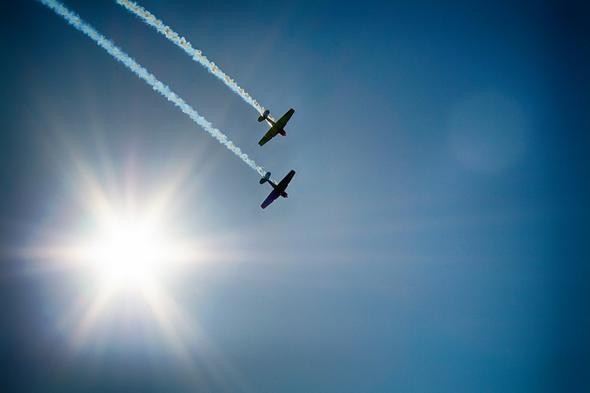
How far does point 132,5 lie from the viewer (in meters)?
23.3

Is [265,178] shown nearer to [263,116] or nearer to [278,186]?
[278,186]

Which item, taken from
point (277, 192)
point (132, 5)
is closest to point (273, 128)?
point (277, 192)

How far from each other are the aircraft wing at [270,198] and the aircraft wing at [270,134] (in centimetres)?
494

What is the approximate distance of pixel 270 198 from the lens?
1361 inches

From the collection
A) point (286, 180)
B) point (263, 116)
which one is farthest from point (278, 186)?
point (263, 116)

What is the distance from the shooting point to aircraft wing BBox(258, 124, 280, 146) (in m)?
32.0

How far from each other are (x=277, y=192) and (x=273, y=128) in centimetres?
618

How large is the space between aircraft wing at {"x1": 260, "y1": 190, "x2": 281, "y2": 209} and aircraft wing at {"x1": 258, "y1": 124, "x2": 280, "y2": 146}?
494cm

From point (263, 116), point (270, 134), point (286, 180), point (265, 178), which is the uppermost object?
point (263, 116)

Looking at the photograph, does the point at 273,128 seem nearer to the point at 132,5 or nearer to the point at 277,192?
the point at 277,192

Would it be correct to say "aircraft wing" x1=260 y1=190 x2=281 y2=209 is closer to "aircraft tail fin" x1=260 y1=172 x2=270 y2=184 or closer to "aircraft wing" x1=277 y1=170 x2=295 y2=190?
"aircraft wing" x1=277 y1=170 x2=295 y2=190

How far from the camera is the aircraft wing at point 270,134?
32.0 meters

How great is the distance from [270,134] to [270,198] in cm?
635

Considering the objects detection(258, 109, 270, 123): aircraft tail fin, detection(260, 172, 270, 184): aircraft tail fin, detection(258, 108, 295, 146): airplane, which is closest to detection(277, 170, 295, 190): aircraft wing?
detection(260, 172, 270, 184): aircraft tail fin
